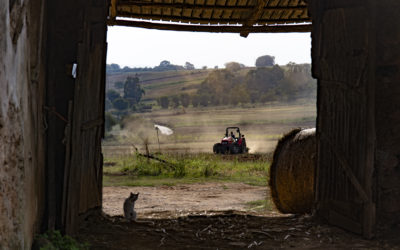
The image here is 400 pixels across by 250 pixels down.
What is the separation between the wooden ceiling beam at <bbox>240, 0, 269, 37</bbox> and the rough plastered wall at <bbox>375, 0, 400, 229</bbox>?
11.7 feet

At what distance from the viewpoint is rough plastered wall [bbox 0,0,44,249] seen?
380 centimetres

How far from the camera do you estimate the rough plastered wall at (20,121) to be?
150 inches

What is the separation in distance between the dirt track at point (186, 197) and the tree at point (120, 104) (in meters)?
51.9

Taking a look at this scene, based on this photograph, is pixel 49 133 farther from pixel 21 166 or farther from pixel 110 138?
pixel 110 138

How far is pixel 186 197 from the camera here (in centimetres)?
1247

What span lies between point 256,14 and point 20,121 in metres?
6.90

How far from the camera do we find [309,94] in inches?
2598

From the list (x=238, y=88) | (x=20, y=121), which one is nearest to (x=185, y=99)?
(x=238, y=88)

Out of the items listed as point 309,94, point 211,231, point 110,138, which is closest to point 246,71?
point 309,94

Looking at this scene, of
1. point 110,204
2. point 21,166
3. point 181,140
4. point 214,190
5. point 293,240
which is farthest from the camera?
point 181,140

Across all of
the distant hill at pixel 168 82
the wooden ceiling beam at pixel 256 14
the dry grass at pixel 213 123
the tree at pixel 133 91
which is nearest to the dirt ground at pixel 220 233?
the wooden ceiling beam at pixel 256 14

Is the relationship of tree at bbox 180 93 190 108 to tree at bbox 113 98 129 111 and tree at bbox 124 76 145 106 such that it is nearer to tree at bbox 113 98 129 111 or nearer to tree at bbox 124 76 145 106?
tree at bbox 124 76 145 106

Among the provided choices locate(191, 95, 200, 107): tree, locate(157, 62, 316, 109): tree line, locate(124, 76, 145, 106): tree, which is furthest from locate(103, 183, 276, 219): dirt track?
locate(124, 76, 145, 106): tree

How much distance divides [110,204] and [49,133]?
5.02 meters
